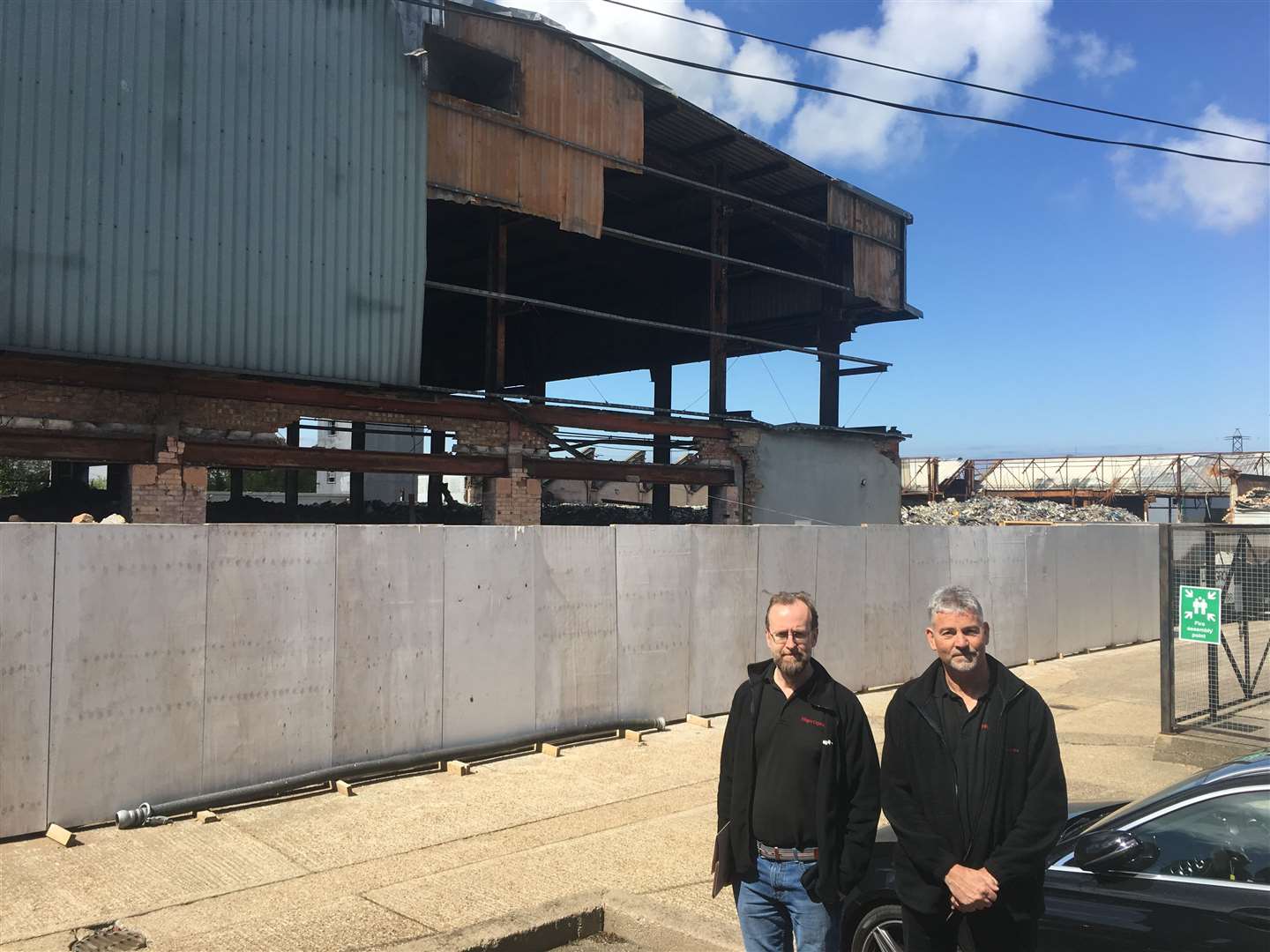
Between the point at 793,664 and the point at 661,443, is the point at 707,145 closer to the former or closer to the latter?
the point at 661,443

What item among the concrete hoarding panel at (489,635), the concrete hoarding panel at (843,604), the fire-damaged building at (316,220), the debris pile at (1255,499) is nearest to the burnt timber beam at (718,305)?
the fire-damaged building at (316,220)

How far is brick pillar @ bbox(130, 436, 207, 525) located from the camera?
489 inches

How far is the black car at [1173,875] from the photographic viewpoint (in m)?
3.35

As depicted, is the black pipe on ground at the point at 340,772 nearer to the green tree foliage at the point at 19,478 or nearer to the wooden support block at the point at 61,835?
the wooden support block at the point at 61,835

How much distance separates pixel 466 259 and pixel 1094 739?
17669 mm

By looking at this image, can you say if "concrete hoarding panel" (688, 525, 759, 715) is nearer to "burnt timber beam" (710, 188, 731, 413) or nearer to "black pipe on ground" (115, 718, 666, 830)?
"black pipe on ground" (115, 718, 666, 830)

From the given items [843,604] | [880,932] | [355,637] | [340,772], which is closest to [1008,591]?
[843,604]

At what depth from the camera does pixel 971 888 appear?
297cm

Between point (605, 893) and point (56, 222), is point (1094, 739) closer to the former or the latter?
Result: point (605, 893)

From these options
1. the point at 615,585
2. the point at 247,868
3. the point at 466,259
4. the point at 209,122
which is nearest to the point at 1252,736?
the point at 615,585

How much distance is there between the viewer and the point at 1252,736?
363 inches

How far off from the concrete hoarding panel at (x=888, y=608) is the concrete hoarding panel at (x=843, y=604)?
103 millimetres

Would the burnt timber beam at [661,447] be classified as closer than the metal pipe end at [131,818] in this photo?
No

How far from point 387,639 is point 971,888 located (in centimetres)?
628
